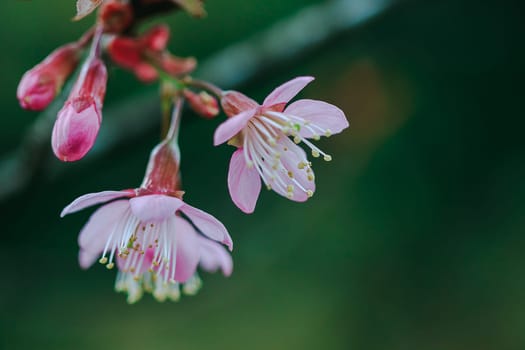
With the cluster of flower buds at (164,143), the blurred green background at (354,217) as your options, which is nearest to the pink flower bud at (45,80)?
the cluster of flower buds at (164,143)

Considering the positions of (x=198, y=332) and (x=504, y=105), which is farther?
(x=504, y=105)

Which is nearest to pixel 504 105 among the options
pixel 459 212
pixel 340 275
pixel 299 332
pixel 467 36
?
pixel 467 36

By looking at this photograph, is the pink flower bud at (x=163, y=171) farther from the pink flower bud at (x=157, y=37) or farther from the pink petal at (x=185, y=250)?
the pink flower bud at (x=157, y=37)

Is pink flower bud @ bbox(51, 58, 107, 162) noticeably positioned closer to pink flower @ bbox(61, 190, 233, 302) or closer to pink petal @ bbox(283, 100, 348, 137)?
pink flower @ bbox(61, 190, 233, 302)

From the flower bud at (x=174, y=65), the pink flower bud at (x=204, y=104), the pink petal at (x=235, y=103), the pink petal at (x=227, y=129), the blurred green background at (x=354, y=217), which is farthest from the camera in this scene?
the blurred green background at (x=354, y=217)

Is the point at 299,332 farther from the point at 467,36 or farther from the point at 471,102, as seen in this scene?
the point at 467,36

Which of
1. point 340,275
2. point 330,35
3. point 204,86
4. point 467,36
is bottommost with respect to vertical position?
point 340,275

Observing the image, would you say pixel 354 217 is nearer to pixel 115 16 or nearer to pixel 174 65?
pixel 174 65
